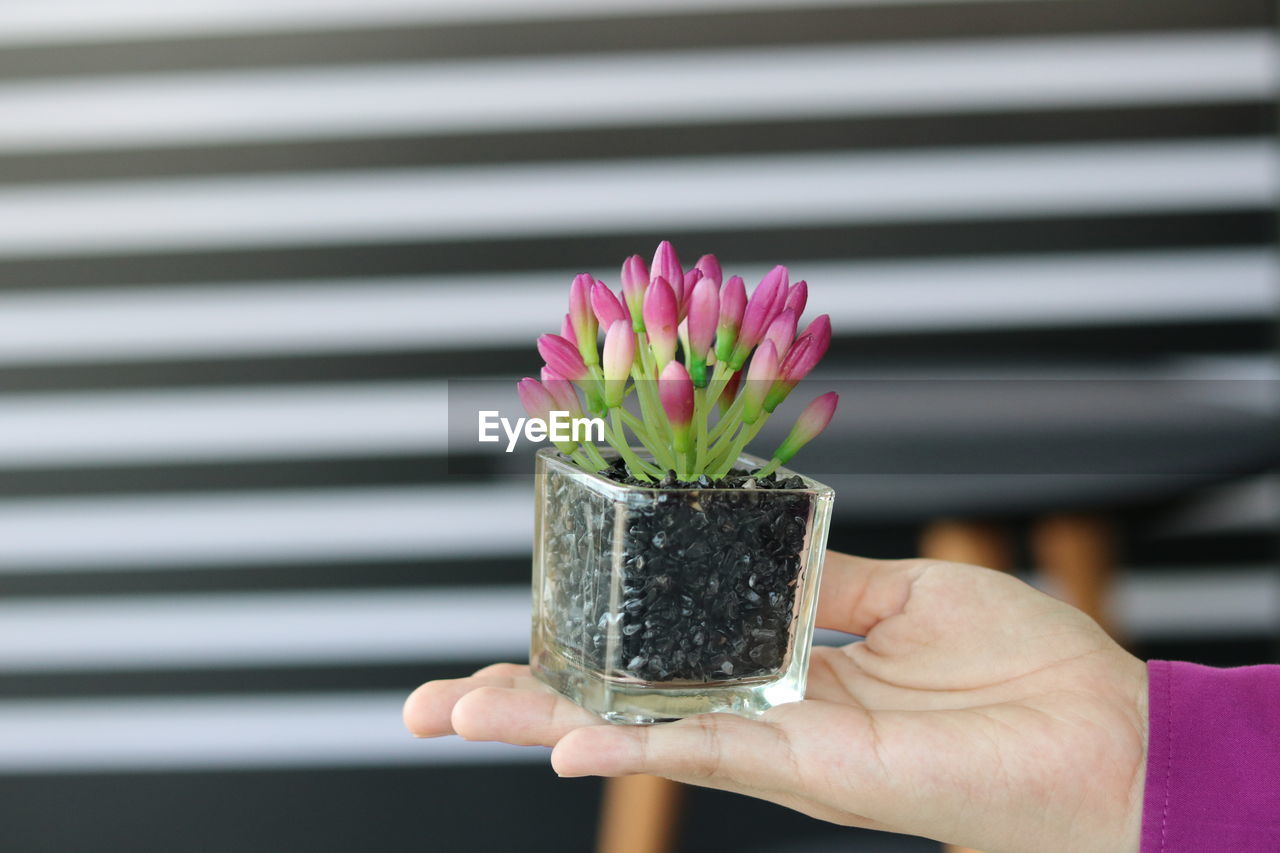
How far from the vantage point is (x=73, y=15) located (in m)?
1.69

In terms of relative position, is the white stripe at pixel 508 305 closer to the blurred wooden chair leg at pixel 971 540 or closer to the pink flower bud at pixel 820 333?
the blurred wooden chair leg at pixel 971 540

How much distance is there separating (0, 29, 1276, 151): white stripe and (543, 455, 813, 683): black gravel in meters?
1.09

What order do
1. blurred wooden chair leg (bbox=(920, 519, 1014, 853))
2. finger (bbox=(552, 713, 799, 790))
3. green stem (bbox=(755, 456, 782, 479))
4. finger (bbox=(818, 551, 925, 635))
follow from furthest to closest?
1. blurred wooden chair leg (bbox=(920, 519, 1014, 853))
2. finger (bbox=(818, 551, 925, 635))
3. green stem (bbox=(755, 456, 782, 479))
4. finger (bbox=(552, 713, 799, 790))

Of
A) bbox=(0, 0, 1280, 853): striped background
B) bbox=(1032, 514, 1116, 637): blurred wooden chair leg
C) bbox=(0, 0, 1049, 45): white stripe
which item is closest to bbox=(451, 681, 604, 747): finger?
bbox=(1032, 514, 1116, 637): blurred wooden chair leg

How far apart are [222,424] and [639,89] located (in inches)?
31.5

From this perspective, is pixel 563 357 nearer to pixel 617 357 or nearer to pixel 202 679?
pixel 617 357

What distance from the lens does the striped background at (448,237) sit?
66.3 inches

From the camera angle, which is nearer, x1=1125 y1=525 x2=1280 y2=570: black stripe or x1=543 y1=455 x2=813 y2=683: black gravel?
x1=543 y1=455 x2=813 y2=683: black gravel

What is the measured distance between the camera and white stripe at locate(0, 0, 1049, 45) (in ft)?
5.47

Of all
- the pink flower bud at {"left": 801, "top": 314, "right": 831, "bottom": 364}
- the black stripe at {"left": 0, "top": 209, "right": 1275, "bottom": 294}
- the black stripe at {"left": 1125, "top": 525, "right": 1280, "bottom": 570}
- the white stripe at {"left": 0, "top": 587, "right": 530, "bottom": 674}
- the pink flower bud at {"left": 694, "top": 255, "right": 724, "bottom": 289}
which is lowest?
the white stripe at {"left": 0, "top": 587, "right": 530, "bottom": 674}

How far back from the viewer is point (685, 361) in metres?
0.72

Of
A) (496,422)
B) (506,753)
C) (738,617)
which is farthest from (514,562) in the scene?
(738,617)

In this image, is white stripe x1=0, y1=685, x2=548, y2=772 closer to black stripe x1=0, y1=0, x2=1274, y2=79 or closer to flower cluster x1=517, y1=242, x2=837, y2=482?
black stripe x1=0, y1=0, x2=1274, y2=79

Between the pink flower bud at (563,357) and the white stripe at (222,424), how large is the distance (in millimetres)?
1022
